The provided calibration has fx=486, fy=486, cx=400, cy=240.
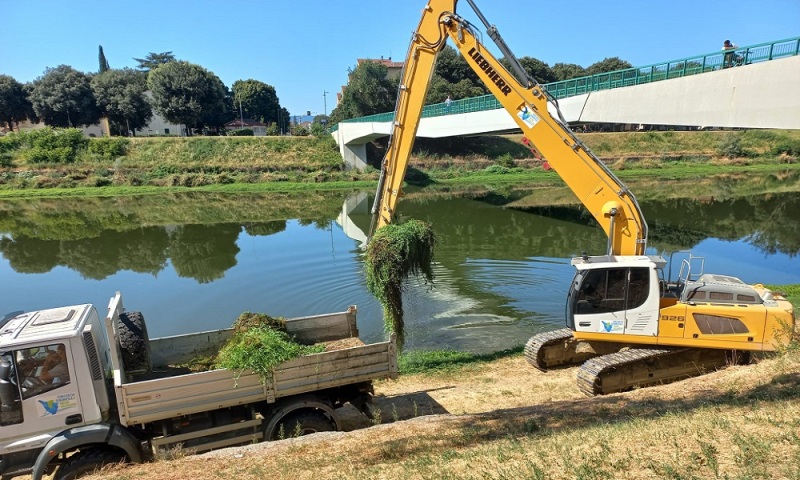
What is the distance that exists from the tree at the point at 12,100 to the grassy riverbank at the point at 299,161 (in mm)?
21716

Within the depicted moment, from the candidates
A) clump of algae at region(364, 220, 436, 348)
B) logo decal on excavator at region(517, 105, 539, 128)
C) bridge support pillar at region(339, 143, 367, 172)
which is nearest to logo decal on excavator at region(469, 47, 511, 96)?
logo decal on excavator at region(517, 105, 539, 128)

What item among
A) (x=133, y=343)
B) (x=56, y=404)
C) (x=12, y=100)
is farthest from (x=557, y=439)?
(x=12, y=100)

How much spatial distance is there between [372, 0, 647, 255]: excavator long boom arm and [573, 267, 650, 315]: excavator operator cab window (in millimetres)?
1071

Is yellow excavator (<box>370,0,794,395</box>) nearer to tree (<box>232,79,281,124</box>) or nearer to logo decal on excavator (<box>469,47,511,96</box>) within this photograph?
logo decal on excavator (<box>469,47,511,96</box>)

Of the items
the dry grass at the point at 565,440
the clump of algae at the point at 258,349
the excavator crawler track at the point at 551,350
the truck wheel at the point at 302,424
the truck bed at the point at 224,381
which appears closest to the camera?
the dry grass at the point at 565,440

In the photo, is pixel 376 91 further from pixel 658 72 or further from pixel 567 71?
pixel 658 72

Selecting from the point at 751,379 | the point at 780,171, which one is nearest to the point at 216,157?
the point at 751,379

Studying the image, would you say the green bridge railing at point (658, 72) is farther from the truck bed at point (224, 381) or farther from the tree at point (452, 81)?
the tree at point (452, 81)

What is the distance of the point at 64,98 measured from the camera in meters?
62.2

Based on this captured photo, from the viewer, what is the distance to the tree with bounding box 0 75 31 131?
212 ft

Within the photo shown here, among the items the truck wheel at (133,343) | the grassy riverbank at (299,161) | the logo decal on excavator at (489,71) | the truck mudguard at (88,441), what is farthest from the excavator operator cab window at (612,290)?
the grassy riverbank at (299,161)

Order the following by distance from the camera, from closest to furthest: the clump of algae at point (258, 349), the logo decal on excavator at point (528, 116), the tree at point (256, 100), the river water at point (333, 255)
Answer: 1. the clump of algae at point (258, 349)
2. the logo decal on excavator at point (528, 116)
3. the river water at point (333, 255)
4. the tree at point (256, 100)

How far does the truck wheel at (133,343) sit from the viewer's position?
7184 millimetres

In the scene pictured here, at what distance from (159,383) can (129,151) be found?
52.4 metres
